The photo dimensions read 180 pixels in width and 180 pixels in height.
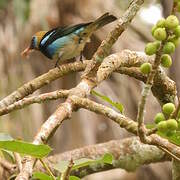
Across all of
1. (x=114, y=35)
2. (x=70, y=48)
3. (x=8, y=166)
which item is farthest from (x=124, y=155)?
(x=114, y=35)

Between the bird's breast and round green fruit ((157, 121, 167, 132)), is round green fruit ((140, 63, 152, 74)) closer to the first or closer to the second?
round green fruit ((157, 121, 167, 132))

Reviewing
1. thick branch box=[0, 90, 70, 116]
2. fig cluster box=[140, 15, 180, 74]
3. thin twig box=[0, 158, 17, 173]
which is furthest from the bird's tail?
fig cluster box=[140, 15, 180, 74]

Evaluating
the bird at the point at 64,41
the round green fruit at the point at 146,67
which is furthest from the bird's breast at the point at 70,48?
the round green fruit at the point at 146,67

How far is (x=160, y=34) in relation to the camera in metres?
0.98

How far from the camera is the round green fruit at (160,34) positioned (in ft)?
3.23

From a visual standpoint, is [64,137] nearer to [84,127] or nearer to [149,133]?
[84,127]

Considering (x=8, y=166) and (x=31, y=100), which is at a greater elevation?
(x=31, y=100)

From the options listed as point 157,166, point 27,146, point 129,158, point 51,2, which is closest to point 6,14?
point 51,2

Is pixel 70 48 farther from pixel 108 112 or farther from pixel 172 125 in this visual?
pixel 172 125

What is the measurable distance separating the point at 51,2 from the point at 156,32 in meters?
3.67

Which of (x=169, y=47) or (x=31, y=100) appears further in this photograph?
(x=31, y=100)

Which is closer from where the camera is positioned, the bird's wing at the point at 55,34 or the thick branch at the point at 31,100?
the thick branch at the point at 31,100

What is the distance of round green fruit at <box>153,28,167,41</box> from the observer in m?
0.98

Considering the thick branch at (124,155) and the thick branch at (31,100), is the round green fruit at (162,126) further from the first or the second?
the thick branch at (124,155)
